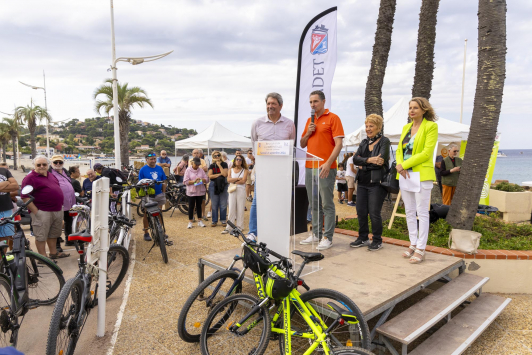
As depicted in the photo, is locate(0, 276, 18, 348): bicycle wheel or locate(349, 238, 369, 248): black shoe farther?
locate(349, 238, 369, 248): black shoe

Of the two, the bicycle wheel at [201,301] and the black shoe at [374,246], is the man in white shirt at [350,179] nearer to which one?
the black shoe at [374,246]

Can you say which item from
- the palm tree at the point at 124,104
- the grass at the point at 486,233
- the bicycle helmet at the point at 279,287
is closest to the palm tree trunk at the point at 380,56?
the grass at the point at 486,233

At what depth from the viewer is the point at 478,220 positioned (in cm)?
635

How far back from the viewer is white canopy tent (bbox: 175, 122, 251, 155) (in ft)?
50.8

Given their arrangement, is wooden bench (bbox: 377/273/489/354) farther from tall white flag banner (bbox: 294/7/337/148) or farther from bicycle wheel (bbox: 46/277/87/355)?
tall white flag banner (bbox: 294/7/337/148)

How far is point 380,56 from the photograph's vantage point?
718 cm

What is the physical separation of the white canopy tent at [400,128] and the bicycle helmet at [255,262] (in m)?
8.75

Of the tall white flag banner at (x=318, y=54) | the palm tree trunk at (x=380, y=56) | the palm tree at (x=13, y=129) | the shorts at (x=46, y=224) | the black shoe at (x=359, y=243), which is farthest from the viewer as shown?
the palm tree at (x=13, y=129)

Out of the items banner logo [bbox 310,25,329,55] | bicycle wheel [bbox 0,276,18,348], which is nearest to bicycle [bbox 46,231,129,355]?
bicycle wheel [bbox 0,276,18,348]

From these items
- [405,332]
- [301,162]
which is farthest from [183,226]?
[405,332]

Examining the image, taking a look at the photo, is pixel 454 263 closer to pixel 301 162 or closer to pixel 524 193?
pixel 301 162

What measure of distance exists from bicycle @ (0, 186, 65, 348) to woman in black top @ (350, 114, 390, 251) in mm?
3710

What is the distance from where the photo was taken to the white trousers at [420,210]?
4070 mm

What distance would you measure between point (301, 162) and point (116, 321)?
2.60 meters
